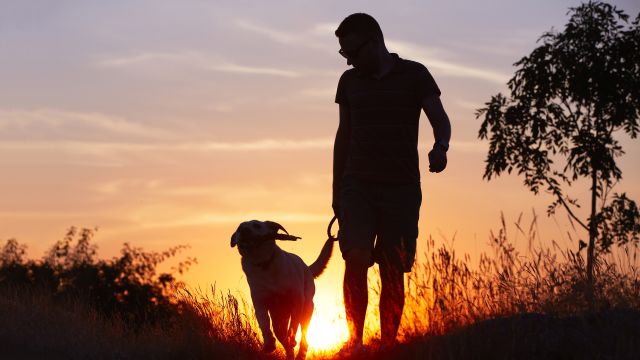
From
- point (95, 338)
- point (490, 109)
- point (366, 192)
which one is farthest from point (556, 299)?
point (490, 109)

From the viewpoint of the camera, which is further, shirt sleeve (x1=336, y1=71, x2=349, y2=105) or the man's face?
shirt sleeve (x1=336, y1=71, x2=349, y2=105)

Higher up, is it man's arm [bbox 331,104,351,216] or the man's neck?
the man's neck

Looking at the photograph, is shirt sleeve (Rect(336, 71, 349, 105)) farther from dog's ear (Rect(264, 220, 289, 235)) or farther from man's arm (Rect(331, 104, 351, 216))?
dog's ear (Rect(264, 220, 289, 235))

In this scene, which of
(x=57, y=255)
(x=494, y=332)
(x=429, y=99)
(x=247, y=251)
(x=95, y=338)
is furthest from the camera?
(x=57, y=255)

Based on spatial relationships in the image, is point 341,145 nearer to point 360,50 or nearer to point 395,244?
point 360,50

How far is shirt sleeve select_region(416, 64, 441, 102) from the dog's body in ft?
5.53

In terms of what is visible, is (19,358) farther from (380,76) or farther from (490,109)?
(490,109)

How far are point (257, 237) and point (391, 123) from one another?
1576mm

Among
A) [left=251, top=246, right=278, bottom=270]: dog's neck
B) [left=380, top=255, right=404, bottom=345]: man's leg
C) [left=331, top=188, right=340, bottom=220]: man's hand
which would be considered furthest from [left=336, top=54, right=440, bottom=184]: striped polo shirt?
[left=251, top=246, right=278, bottom=270]: dog's neck

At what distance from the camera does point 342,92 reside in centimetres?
768

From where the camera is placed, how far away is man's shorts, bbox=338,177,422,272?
24.1 feet

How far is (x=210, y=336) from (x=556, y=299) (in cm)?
302

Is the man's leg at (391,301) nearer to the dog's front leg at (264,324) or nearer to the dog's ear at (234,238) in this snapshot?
the dog's front leg at (264,324)

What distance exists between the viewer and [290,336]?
826 centimetres
